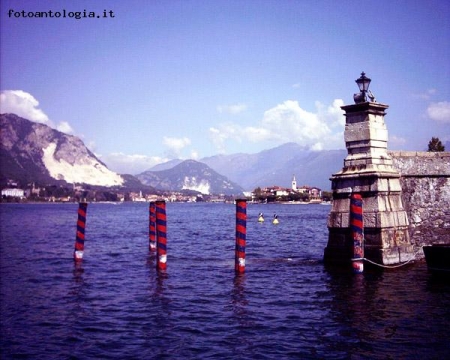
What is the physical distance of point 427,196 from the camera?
65.3 ft

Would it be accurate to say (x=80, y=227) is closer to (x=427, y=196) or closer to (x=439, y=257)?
(x=427, y=196)

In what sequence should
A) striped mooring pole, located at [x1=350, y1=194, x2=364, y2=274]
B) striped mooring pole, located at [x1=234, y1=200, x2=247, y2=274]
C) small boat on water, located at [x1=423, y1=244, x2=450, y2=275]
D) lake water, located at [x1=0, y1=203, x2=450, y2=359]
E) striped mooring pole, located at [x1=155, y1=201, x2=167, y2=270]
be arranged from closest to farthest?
lake water, located at [x1=0, y1=203, x2=450, y2=359]
striped mooring pole, located at [x1=350, y1=194, x2=364, y2=274]
small boat on water, located at [x1=423, y1=244, x2=450, y2=275]
striped mooring pole, located at [x1=234, y1=200, x2=247, y2=274]
striped mooring pole, located at [x1=155, y1=201, x2=167, y2=270]

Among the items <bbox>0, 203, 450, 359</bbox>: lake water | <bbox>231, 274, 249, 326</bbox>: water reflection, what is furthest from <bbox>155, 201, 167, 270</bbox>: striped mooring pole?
<bbox>231, 274, 249, 326</bbox>: water reflection

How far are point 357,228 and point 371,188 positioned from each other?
1875 millimetres

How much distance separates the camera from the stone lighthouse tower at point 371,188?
1823 centimetres

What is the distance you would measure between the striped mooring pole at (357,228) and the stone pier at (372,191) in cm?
96

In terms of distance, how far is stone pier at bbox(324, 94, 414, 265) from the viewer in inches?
718

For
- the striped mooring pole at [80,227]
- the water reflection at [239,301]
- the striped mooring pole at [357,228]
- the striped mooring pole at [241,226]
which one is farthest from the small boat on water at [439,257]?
the striped mooring pole at [80,227]

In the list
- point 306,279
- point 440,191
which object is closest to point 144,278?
point 306,279

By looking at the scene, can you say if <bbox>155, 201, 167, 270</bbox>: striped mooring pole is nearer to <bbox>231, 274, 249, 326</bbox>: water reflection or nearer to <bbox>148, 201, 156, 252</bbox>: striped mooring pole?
<bbox>231, 274, 249, 326</bbox>: water reflection

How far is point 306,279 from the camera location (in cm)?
1927

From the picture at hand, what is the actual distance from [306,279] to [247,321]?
643cm

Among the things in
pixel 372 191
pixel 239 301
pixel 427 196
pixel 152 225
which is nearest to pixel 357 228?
pixel 372 191

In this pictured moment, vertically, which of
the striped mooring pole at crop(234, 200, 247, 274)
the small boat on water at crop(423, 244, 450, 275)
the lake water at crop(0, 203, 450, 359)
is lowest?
the lake water at crop(0, 203, 450, 359)
